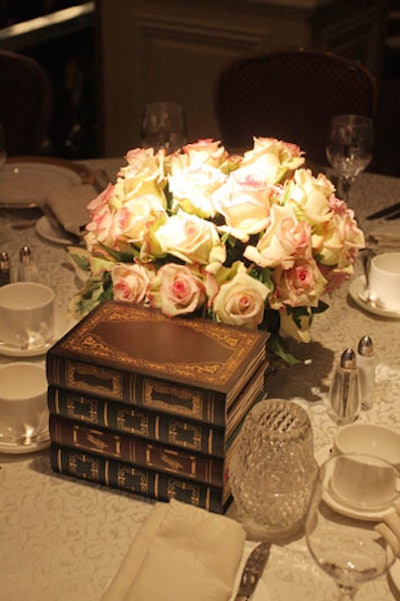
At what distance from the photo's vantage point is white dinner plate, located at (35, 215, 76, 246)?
1806 millimetres

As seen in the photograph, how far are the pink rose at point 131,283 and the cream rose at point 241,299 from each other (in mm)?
100

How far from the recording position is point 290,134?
2531 mm

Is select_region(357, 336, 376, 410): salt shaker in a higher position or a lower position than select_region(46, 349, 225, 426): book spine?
lower

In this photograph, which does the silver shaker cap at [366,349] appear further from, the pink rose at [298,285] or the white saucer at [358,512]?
the white saucer at [358,512]

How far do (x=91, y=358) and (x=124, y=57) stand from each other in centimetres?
264

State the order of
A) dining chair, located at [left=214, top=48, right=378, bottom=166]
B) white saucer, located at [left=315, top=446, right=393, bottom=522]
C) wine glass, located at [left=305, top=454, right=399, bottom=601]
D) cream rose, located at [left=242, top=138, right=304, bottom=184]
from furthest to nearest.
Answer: dining chair, located at [left=214, top=48, right=378, bottom=166] < cream rose, located at [left=242, top=138, right=304, bottom=184] < white saucer, located at [left=315, top=446, right=393, bottom=522] < wine glass, located at [left=305, top=454, right=399, bottom=601]

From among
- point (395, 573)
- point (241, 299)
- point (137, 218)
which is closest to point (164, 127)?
point (137, 218)

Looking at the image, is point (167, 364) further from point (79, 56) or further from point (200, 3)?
point (79, 56)

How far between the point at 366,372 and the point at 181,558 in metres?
0.44

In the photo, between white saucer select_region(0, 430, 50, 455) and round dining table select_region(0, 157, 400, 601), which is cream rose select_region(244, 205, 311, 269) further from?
white saucer select_region(0, 430, 50, 455)

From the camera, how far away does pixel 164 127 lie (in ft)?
6.48

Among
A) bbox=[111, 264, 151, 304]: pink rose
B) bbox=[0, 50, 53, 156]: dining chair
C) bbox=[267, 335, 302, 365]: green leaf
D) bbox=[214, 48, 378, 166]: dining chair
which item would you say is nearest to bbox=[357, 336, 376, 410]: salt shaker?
bbox=[267, 335, 302, 365]: green leaf

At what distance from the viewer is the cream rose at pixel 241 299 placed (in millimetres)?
1238

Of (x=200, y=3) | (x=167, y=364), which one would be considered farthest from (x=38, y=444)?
(x=200, y=3)
